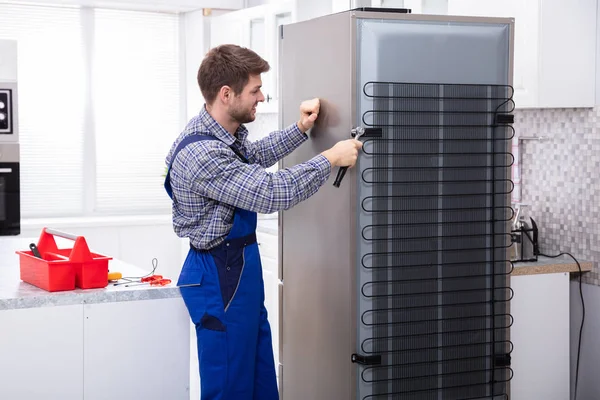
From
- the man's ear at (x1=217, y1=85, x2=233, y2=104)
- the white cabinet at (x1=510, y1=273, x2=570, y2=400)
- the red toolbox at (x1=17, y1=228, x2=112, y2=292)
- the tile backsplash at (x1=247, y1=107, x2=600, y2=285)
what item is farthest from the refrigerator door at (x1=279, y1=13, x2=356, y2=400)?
the tile backsplash at (x1=247, y1=107, x2=600, y2=285)

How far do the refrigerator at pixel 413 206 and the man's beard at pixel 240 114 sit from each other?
0.21 metres

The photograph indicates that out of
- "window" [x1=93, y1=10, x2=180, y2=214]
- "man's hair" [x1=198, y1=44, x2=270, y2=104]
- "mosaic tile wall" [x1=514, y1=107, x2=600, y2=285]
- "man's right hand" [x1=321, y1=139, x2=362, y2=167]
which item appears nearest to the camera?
"man's right hand" [x1=321, y1=139, x2=362, y2=167]

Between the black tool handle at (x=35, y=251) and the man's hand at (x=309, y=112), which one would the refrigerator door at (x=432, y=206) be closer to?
the man's hand at (x=309, y=112)

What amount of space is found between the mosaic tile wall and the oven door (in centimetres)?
258

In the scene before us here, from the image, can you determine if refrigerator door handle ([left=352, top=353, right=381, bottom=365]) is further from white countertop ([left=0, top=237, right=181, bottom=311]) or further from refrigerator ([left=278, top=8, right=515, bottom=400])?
white countertop ([left=0, top=237, right=181, bottom=311])

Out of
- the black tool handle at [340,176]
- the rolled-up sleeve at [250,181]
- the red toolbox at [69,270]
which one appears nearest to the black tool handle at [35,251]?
the red toolbox at [69,270]

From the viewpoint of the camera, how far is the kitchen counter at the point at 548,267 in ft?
10.3

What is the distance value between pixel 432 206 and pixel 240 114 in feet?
2.10

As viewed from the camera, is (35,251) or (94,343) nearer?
(94,343)

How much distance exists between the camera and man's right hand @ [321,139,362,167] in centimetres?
223

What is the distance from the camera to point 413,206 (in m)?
2.34

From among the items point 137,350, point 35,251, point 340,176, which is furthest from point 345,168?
point 35,251

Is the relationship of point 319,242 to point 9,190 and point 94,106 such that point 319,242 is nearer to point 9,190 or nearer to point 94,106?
point 9,190

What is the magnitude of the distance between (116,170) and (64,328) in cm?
357
